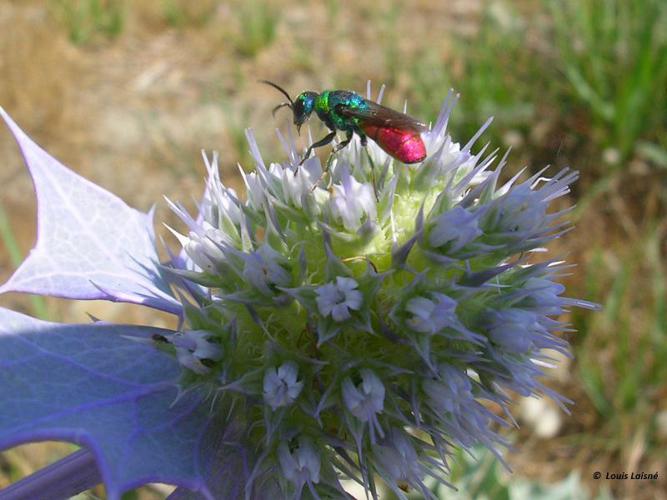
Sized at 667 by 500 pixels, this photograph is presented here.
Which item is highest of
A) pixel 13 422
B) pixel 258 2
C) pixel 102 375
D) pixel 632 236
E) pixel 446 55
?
pixel 13 422

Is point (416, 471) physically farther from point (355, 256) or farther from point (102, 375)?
point (102, 375)

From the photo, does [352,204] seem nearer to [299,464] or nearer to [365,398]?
[365,398]

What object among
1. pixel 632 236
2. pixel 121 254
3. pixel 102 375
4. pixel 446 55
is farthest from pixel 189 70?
pixel 102 375

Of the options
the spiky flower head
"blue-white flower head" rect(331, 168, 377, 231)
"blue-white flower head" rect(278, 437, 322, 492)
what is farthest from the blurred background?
"blue-white flower head" rect(331, 168, 377, 231)

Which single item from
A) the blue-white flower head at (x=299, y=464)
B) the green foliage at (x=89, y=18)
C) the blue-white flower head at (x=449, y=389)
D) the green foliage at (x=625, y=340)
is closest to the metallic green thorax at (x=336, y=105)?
the blue-white flower head at (x=449, y=389)

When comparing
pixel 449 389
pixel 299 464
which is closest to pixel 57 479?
pixel 299 464

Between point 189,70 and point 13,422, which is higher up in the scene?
point 13,422
